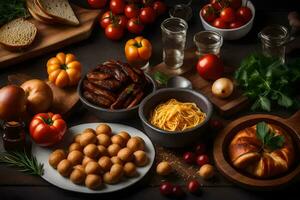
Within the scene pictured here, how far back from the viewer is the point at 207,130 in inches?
132

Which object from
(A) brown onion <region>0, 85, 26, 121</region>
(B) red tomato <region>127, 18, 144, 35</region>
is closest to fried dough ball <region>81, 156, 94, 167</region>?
(A) brown onion <region>0, 85, 26, 121</region>

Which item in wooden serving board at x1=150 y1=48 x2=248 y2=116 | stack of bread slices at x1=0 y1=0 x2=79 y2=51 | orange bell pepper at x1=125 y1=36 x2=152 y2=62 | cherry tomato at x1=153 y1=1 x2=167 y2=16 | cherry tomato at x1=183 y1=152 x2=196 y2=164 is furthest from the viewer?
cherry tomato at x1=153 y1=1 x2=167 y2=16

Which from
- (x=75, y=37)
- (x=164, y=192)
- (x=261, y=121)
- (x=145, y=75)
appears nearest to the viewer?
(x=164, y=192)

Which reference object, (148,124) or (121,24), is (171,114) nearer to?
(148,124)

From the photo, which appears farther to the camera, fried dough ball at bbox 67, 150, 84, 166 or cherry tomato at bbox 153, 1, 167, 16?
cherry tomato at bbox 153, 1, 167, 16

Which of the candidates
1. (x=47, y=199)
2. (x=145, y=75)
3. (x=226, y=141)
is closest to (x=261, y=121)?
(x=226, y=141)

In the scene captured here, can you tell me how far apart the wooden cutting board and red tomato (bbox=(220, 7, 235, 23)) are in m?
0.82

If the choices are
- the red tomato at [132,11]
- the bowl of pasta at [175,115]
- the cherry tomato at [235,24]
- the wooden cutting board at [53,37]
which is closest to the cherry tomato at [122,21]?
the red tomato at [132,11]

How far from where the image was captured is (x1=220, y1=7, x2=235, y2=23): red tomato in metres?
3.93

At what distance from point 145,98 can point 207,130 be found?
14.3 inches

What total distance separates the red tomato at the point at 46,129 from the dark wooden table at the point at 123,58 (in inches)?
7.8

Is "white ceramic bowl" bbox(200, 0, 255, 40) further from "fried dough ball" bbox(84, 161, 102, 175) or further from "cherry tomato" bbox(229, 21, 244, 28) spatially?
"fried dough ball" bbox(84, 161, 102, 175)

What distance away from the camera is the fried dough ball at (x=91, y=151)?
3.14 meters

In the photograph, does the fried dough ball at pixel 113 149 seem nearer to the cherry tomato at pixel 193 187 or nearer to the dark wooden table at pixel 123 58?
the dark wooden table at pixel 123 58
